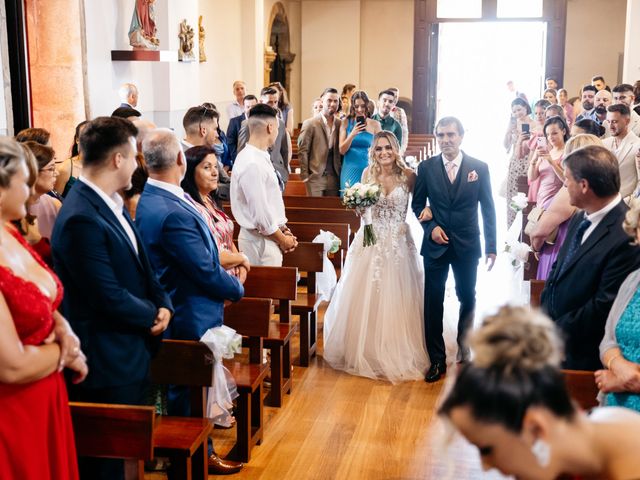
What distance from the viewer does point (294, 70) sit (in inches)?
801

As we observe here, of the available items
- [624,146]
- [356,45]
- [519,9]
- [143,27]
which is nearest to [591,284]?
[624,146]

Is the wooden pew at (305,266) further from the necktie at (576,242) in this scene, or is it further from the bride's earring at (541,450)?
the bride's earring at (541,450)

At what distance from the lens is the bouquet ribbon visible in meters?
3.65

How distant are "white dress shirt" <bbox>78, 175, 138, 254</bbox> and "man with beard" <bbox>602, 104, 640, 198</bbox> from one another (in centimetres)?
419

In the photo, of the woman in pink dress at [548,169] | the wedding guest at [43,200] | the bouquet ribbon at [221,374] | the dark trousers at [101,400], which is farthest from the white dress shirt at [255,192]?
the dark trousers at [101,400]

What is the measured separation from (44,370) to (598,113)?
311 inches

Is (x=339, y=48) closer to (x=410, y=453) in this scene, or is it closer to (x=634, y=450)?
(x=410, y=453)

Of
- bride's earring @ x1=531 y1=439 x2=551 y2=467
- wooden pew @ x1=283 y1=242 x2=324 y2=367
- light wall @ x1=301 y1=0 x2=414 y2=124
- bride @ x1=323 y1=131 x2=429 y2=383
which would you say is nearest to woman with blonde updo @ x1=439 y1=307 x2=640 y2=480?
bride's earring @ x1=531 y1=439 x2=551 y2=467

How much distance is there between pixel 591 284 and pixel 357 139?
15.2 ft

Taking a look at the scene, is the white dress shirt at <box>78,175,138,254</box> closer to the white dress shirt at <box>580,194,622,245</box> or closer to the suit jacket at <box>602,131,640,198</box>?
the white dress shirt at <box>580,194,622,245</box>

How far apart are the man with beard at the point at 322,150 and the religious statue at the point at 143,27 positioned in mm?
2696

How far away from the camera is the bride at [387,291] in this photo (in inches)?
215

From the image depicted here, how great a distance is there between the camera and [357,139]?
25.2 ft

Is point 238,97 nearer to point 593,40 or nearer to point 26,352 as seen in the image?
point 26,352
